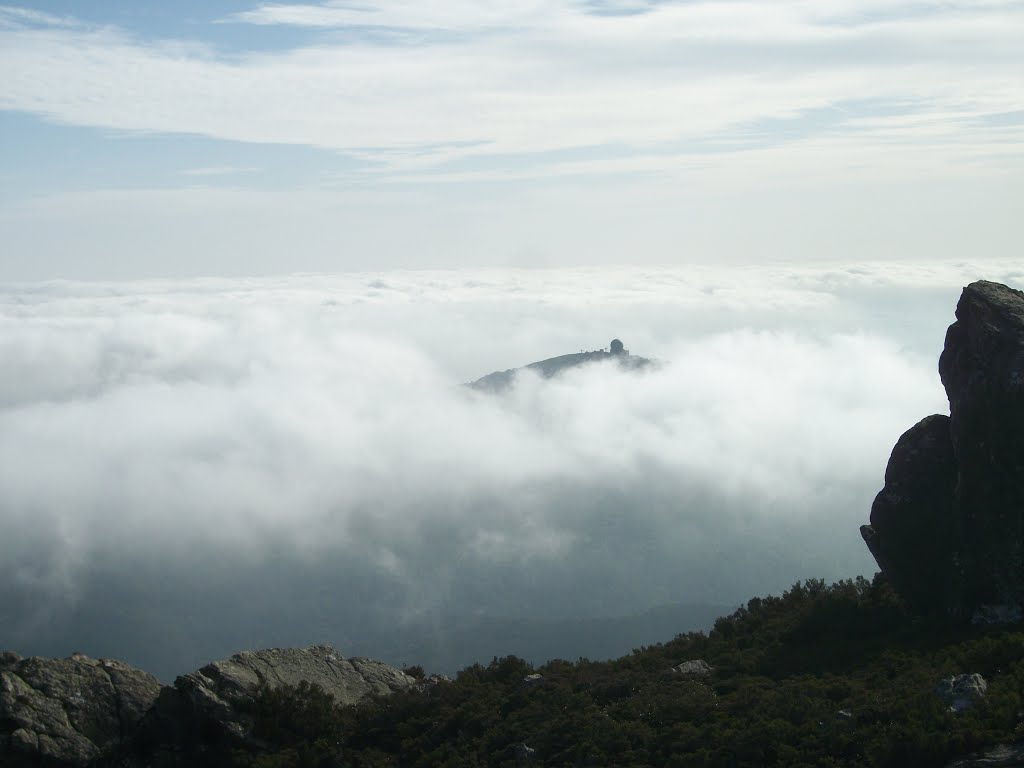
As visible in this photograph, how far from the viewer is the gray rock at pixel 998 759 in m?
15.4

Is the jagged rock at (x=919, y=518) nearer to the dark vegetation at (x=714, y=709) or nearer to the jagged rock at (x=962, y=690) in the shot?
the dark vegetation at (x=714, y=709)

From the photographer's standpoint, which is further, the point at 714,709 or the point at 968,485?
the point at 968,485

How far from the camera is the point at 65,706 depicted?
71.7 feet

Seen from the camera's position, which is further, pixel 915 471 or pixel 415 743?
pixel 915 471

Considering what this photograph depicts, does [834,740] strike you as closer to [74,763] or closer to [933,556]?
[933,556]

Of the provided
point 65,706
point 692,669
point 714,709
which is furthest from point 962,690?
point 65,706

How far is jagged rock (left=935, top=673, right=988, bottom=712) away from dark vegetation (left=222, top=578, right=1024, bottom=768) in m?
0.23

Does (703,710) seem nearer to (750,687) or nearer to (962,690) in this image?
(750,687)

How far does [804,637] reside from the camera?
89.7 feet

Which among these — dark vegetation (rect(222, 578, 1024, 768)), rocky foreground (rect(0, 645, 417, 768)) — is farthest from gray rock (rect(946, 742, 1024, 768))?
rocky foreground (rect(0, 645, 417, 768))

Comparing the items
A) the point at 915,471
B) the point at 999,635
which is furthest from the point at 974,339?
the point at 999,635

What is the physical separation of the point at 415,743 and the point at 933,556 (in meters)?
15.8

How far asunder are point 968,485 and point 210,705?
21081mm

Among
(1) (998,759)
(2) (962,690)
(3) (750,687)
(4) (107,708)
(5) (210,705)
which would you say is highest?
(1) (998,759)
